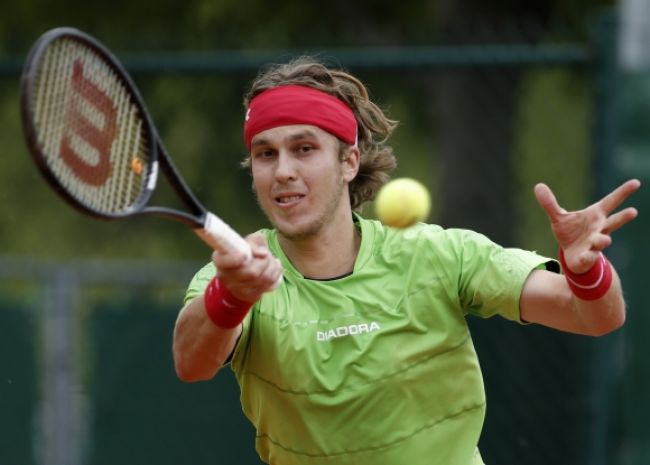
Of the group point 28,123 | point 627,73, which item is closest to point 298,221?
point 28,123

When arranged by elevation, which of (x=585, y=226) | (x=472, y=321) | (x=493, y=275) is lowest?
(x=472, y=321)

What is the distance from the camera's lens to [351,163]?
4332 mm

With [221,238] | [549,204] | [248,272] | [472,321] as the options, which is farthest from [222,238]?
[472,321]

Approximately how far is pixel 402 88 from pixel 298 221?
208 inches

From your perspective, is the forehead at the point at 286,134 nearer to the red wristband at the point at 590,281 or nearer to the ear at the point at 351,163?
the ear at the point at 351,163

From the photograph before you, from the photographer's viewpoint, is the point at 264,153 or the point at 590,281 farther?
the point at 264,153

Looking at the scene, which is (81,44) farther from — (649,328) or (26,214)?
(26,214)

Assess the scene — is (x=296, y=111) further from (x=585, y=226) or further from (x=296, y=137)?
(x=585, y=226)

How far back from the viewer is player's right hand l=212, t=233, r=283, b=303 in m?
3.48

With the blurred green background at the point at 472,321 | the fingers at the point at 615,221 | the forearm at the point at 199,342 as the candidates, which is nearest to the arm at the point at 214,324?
the forearm at the point at 199,342

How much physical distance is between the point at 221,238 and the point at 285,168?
0.51m

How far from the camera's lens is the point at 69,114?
3.54 meters

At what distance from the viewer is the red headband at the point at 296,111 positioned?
4.10 m

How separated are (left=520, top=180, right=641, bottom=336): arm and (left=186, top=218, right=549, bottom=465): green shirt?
0.06m
